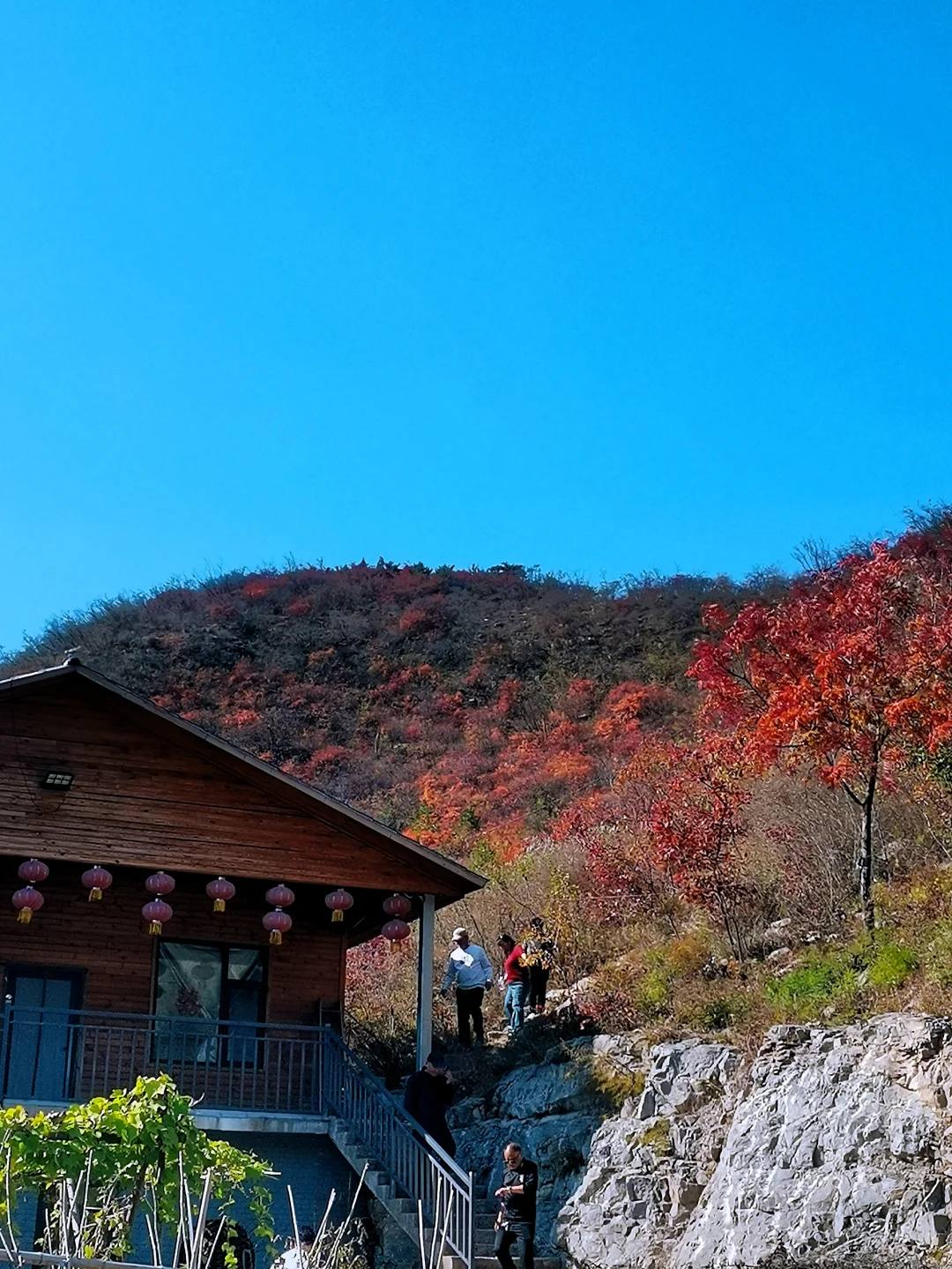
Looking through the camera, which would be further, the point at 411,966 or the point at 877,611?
the point at 411,966

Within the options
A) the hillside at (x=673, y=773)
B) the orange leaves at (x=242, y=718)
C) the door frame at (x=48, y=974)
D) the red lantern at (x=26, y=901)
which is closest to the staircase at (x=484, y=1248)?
the hillside at (x=673, y=773)

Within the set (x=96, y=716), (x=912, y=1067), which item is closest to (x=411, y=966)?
(x=96, y=716)

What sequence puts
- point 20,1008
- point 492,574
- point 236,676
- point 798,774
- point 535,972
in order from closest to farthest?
1. point 20,1008
2. point 535,972
3. point 798,774
4. point 236,676
5. point 492,574

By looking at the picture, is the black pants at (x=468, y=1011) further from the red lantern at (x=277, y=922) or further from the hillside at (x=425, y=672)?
the hillside at (x=425, y=672)

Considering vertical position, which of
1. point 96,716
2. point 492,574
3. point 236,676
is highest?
point 492,574

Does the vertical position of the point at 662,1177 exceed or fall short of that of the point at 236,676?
it falls short

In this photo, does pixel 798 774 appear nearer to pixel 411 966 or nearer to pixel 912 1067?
pixel 411 966

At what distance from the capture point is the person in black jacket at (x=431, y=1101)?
55.8 ft

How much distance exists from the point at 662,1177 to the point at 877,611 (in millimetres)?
8408

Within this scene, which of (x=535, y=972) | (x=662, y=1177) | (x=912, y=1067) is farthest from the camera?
(x=535, y=972)

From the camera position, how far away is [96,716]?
1916 centimetres

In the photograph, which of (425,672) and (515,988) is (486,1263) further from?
(425,672)

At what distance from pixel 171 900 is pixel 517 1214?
738 cm

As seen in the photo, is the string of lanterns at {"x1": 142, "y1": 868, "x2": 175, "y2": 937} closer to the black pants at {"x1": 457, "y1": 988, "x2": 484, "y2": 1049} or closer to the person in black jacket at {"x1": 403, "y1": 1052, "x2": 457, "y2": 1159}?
the person in black jacket at {"x1": 403, "y1": 1052, "x2": 457, "y2": 1159}
